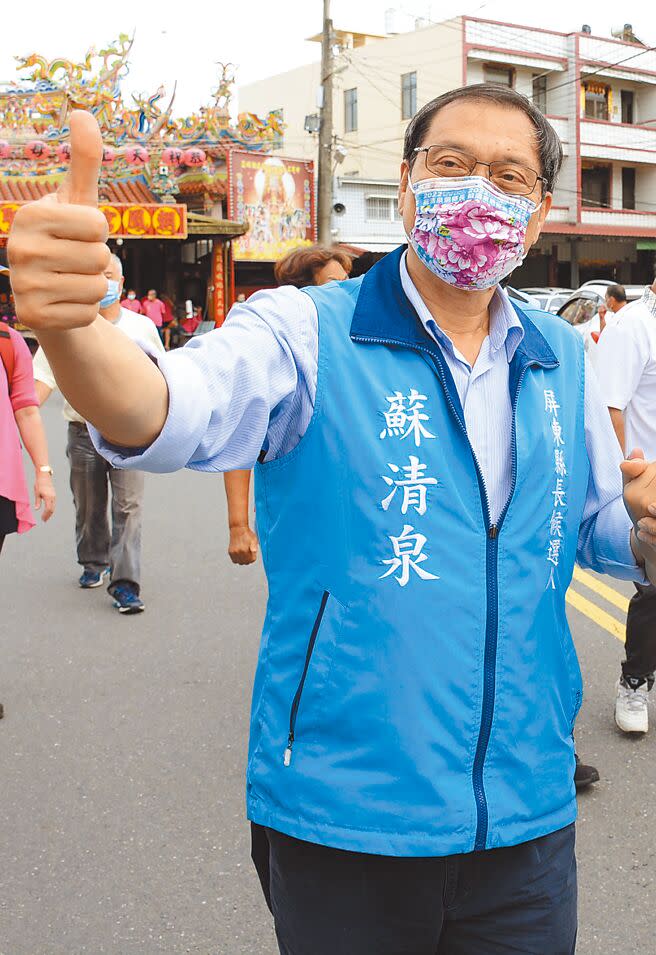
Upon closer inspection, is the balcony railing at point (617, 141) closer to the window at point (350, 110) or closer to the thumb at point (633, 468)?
the window at point (350, 110)

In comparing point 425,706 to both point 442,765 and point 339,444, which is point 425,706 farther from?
point 339,444

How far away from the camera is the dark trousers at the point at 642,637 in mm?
4246

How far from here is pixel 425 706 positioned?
1.67m

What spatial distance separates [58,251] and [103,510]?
218 inches

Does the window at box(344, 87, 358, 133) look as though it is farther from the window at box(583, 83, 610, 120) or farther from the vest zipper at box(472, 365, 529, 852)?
the vest zipper at box(472, 365, 529, 852)

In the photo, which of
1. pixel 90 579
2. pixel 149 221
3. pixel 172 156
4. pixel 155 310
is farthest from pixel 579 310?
pixel 172 156

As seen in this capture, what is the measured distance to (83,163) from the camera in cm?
115

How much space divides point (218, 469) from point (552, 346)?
0.75 m

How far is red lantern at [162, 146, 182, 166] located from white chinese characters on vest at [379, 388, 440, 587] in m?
28.2

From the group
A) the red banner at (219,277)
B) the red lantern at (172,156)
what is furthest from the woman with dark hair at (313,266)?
the red lantern at (172,156)

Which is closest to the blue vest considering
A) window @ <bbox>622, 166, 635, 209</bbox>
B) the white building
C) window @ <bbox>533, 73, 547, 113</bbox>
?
the white building

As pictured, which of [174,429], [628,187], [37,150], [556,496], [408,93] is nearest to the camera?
[174,429]

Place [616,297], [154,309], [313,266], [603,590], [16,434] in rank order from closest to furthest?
1. [16,434]
2. [313,266]
3. [603,590]
4. [616,297]
5. [154,309]

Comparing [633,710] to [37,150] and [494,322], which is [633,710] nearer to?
[494,322]
